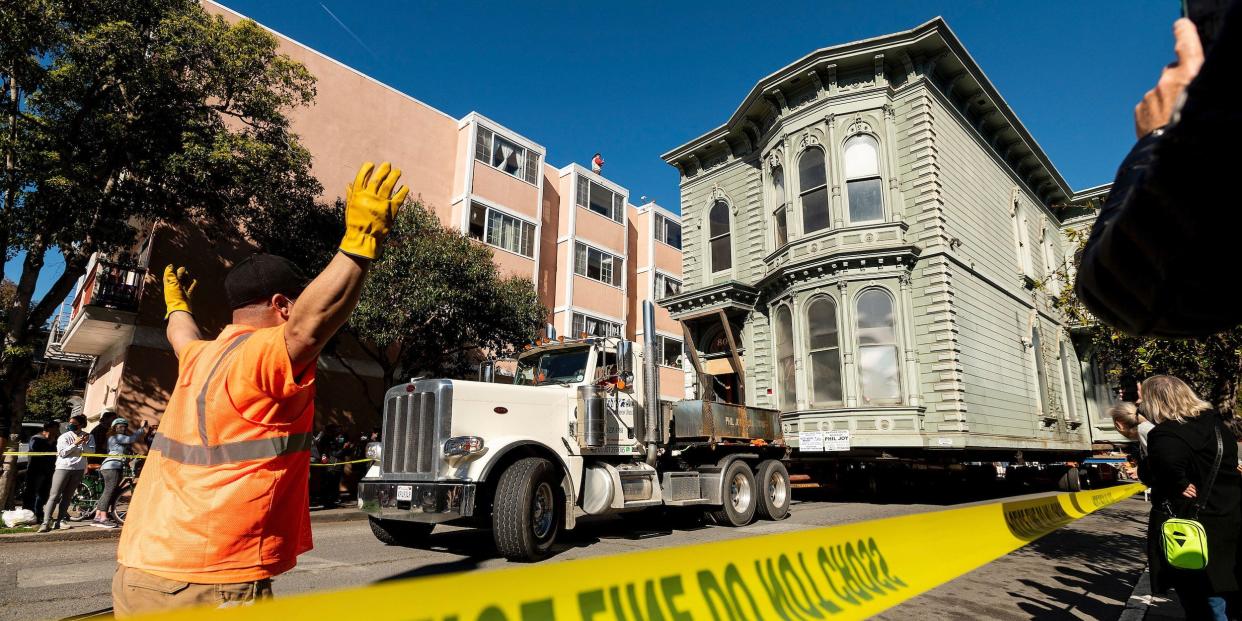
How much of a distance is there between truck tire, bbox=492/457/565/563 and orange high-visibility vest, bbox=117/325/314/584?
16.7 feet

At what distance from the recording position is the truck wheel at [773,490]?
1203cm

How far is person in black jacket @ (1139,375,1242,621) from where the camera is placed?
3594 millimetres

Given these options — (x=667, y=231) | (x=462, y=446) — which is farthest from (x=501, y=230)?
(x=462, y=446)

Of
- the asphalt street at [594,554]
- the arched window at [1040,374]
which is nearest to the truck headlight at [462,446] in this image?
the asphalt street at [594,554]

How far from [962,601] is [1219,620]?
2585 millimetres

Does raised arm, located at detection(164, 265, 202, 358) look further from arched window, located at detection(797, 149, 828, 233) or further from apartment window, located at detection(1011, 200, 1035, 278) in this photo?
apartment window, located at detection(1011, 200, 1035, 278)

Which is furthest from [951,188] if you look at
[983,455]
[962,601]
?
[962,601]

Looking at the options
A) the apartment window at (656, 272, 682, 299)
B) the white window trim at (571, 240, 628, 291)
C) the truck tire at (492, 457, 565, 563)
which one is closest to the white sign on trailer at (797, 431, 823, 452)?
the truck tire at (492, 457, 565, 563)

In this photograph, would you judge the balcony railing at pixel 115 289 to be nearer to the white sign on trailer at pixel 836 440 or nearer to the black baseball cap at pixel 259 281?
the black baseball cap at pixel 259 281

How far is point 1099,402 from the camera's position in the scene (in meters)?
25.8

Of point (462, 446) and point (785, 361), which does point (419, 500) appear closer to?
point (462, 446)

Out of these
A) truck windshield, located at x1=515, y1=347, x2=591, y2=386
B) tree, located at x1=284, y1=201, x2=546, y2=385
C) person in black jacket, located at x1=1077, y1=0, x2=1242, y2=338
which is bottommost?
person in black jacket, located at x1=1077, y1=0, x2=1242, y2=338

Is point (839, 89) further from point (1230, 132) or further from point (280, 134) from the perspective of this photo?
point (1230, 132)

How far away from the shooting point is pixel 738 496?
11.8 meters
